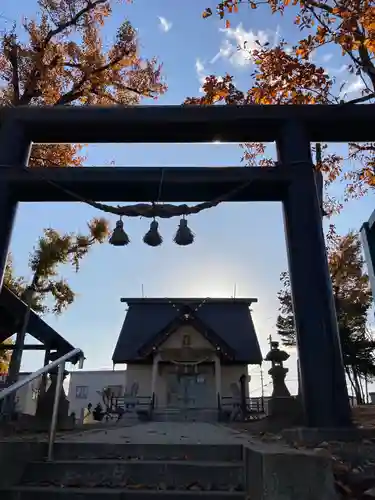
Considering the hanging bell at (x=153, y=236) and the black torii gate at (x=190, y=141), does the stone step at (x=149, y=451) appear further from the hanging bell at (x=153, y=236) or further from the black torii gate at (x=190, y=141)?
the hanging bell at (x=153, y=236)

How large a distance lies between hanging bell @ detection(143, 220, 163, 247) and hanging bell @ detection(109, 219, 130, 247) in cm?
31

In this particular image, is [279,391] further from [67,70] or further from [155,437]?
[67,70]

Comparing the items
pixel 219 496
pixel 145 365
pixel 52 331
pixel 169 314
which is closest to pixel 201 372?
pixel 145 365

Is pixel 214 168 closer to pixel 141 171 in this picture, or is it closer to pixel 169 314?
pixel 141 171

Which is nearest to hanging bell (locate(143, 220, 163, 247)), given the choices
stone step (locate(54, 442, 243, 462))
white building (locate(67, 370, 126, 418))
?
stone step (locate(54, 442, 243, 462))

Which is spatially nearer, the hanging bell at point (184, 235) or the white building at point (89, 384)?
the hanging bell at point (184, 235)

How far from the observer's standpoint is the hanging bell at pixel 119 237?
19.0ft

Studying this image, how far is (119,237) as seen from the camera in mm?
5789

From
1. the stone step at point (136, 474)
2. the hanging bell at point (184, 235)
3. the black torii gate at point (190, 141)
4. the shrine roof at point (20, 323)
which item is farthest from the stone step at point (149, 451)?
the shrine roof at point (20, 323)

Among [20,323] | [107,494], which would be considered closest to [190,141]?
[107,494]

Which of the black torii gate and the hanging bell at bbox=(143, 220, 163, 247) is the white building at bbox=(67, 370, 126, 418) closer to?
the hanging bell at bbox=(143, 220, 163, 247)

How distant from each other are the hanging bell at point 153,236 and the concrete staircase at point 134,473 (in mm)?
2753

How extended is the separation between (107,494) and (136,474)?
438mm

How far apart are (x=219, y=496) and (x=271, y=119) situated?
467cm
